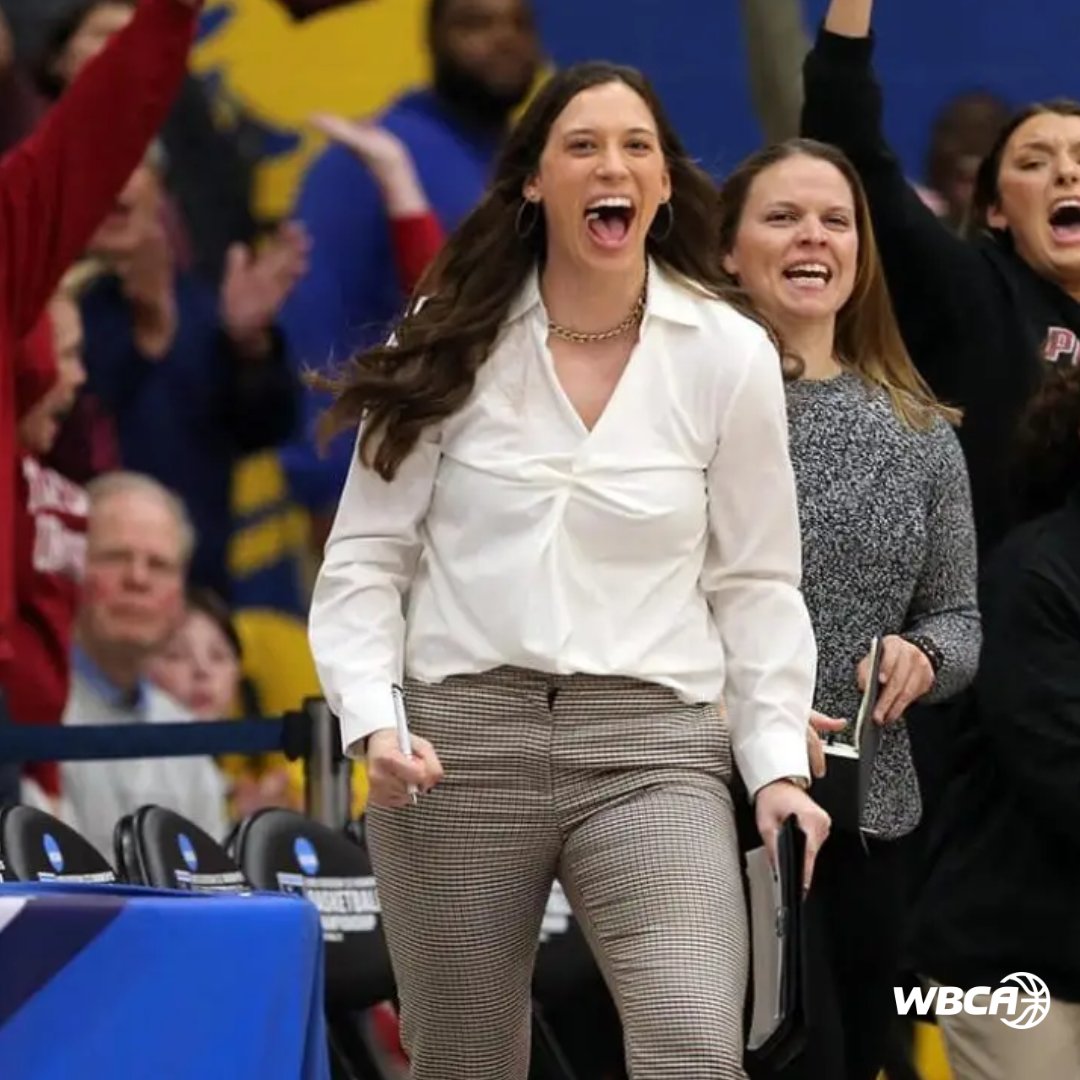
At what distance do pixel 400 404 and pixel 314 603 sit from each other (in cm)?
29

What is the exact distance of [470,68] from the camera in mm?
6684

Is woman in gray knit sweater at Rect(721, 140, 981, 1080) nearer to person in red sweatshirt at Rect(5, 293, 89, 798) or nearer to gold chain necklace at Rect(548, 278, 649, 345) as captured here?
gold chain necklace at Rect(548, 278, 649, 345)

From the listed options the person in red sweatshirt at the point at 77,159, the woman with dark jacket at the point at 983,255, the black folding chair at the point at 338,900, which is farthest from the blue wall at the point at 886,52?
the black folding chair at the point at 338,900

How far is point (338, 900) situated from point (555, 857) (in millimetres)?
1835

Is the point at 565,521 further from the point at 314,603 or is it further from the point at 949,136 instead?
the point at 949,136

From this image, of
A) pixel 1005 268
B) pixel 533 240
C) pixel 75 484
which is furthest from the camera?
pixel 75 484

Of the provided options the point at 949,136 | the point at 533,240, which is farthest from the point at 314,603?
the point at 949,136

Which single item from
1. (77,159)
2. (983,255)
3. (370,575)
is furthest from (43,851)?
(983,255)

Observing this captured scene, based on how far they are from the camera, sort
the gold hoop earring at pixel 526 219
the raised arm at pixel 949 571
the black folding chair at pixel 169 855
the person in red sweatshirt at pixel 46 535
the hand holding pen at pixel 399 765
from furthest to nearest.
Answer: the person in red sweatshirt at pixel 46 535 → the black folding chair at pixel 169 855 → the raised arm at pixel 949 571 → the gold hoop earring at pixel 526 219 → the hand holding pen at pixel 399 765

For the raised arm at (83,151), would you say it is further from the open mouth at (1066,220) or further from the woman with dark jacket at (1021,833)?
the woman with dark jacket at (1021,833)

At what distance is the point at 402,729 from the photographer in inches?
150

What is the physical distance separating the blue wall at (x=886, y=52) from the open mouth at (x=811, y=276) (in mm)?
2110

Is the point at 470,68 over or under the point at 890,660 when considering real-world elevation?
over

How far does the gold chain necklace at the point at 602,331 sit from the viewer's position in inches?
159
